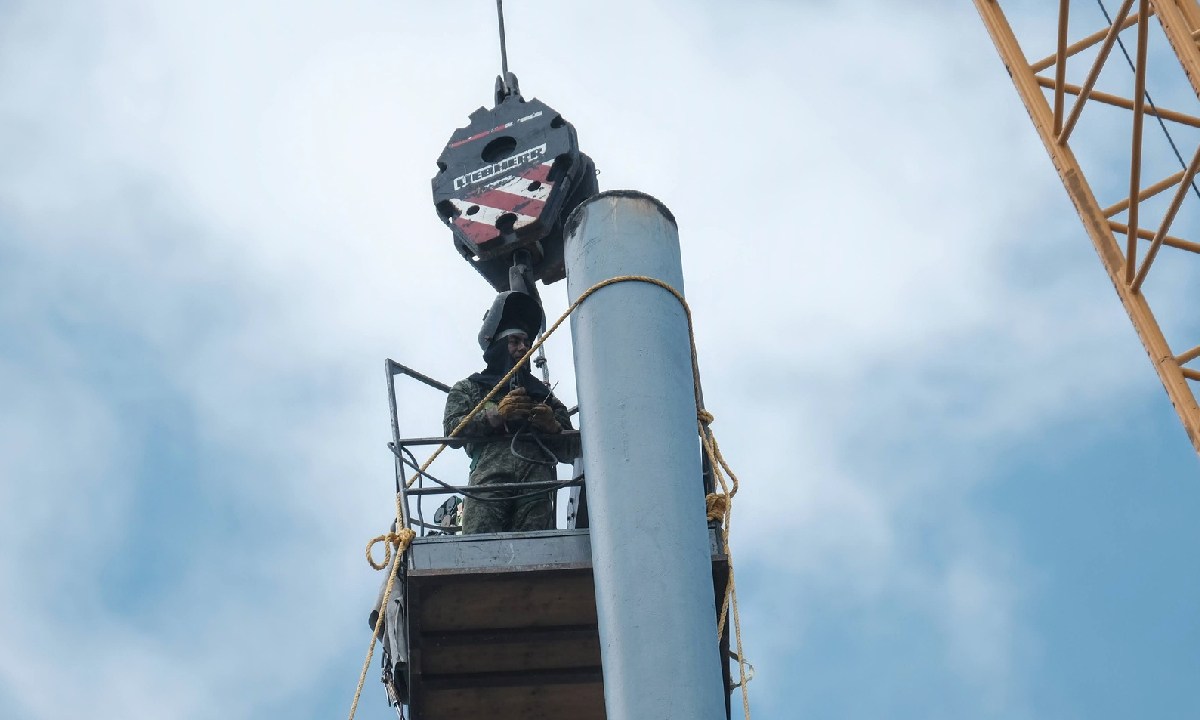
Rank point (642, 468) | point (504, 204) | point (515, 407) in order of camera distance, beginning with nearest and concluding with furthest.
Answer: point (642, 468) → point (515, 407) → point (504, 204)

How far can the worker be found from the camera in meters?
13.4

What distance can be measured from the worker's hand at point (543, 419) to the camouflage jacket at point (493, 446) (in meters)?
0.10

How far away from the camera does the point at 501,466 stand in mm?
13594

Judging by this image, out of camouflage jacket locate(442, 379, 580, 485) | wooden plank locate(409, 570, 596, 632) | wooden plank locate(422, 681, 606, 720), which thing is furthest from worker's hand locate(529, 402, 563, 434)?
wooden plank locate(422, 681, 606, 720)

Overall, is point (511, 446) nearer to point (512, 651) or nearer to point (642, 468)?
point (512, 651)

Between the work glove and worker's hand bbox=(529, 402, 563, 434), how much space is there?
0.16ft

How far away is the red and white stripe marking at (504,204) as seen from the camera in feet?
49.9

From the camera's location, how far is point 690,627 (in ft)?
36.2

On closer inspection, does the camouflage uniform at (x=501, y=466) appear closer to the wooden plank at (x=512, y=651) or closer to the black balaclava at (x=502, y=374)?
the black balaclava at (x=502, y=374)

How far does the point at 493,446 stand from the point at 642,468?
230 centimetres

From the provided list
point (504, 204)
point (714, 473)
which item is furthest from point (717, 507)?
point (504, 204)

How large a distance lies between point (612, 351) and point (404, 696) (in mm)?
2809

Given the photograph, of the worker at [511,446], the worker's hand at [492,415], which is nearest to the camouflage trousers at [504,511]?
the worker at [511,446]

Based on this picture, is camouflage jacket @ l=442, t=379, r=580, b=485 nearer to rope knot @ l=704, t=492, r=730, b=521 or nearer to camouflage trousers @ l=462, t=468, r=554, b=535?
camouflage trousers @ l=462, t=468, r=554, b=535
